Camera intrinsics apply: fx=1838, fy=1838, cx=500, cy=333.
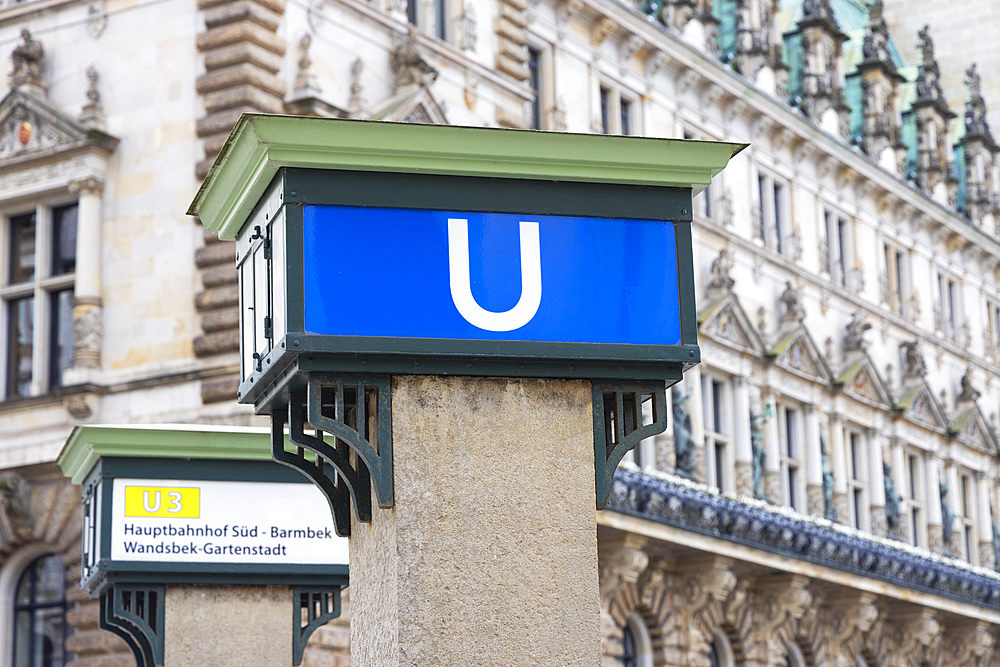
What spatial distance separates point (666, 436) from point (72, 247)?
11.5 meters

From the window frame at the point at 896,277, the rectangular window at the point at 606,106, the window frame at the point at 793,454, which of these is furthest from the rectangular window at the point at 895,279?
the rectangular window at the point at 606,106


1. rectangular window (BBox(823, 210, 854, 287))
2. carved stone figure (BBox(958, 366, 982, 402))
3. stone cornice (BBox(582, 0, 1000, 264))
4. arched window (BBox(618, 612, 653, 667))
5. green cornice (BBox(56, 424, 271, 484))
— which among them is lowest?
→ green cornice (BBox(56, 424, 271, 484))

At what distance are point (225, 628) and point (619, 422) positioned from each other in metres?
3.73

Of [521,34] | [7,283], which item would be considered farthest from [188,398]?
[521,34]

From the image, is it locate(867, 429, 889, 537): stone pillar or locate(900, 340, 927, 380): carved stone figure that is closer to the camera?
locate(867, 429, 889, 537): stone pillar

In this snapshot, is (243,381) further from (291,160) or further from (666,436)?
(666,436)

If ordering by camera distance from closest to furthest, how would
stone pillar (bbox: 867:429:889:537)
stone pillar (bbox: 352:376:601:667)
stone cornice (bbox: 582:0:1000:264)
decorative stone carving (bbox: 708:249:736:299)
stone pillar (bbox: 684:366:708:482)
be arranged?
stone pillar (bbox: 352:376:601:667), stone pillar (bbox: 684:366:708:482), stone cornice (bbox: 582:0:1000:264), decorative stone carving (bbox: 708:249:736:299), stone pillar (bbox: 867:429:889:537)

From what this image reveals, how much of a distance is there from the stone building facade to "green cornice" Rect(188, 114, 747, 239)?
49.0 ft

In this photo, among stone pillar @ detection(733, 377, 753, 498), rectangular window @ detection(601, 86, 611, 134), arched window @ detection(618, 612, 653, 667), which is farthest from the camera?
stone pillar @ detection(733, 377, 753, 498)

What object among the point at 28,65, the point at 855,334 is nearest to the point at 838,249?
the point at 855,334

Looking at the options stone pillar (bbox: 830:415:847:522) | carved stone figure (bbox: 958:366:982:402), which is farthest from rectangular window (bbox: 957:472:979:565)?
stone pillar (bbox: 830:415:847:522)

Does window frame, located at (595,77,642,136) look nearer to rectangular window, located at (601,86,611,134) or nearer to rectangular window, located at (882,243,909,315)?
rectangular window, located at (601,86,611,134)

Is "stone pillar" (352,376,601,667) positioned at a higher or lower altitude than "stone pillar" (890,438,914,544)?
lower

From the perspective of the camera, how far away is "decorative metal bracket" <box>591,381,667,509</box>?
697 cm
